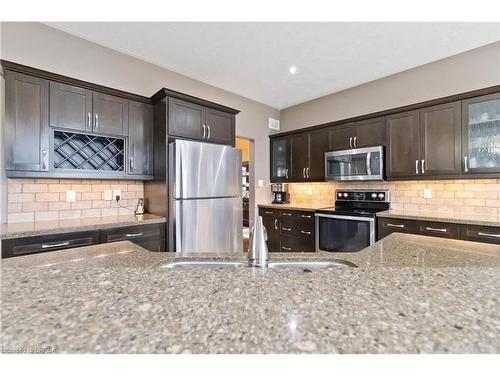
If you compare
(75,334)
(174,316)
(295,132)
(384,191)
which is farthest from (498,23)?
(75,334)

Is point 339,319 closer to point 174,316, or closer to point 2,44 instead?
point 174,316

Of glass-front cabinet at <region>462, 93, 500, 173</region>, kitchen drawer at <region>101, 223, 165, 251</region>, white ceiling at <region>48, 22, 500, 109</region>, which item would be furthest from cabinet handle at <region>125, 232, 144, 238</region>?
glass-front cabinet at <region>462, 93, 500, 173</region>

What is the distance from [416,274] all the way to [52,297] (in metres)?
1.04

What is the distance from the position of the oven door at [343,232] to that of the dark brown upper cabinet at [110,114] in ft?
8.80

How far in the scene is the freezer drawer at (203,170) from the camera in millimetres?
2566

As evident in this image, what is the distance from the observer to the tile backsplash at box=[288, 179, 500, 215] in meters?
2.70

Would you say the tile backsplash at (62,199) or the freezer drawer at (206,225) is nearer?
the tile backsplash at (62,199)

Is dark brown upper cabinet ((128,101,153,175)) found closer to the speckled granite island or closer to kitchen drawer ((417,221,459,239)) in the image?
the speckled granite island

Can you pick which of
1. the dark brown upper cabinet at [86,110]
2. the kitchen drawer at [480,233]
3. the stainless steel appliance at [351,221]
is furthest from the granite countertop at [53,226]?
the kitchen drawer at [480,233]

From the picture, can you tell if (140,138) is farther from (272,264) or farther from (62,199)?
(272,264)

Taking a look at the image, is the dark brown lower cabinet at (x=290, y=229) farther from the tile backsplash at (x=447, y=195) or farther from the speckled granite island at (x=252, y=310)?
the speckled granite island at (x=252, y=310)

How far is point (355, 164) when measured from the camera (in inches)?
137

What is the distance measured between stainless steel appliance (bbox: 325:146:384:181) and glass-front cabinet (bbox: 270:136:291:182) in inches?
31.5

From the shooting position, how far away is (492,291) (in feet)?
2.19
